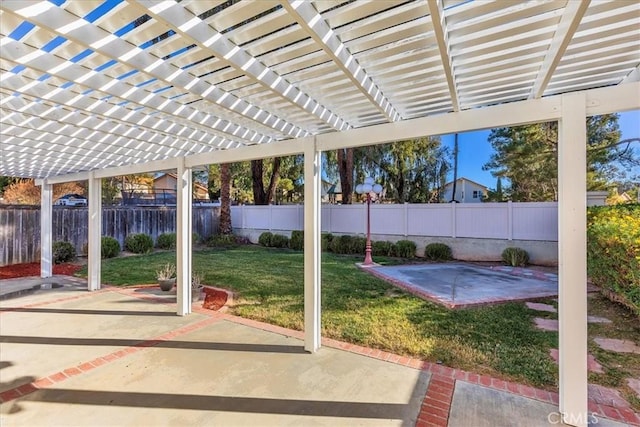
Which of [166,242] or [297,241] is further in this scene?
[297,241]

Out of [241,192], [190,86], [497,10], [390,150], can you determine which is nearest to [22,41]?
[190,86]

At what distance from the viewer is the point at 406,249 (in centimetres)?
1168

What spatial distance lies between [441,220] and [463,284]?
445cm

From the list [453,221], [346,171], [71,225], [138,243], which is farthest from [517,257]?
[71,225]

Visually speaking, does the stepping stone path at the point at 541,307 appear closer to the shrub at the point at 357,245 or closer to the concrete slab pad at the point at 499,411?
the concrete slab pad at the point at 499,411

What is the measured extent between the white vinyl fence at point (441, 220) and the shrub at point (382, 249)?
1.89 feet

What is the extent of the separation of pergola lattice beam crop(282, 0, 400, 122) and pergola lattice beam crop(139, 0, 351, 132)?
63 cm

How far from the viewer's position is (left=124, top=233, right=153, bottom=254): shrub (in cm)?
1205

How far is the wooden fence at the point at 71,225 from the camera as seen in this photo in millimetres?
9477

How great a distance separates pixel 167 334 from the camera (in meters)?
4.53

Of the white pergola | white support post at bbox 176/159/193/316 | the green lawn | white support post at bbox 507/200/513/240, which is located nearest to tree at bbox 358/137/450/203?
white support post at bbox 507/200/513/240

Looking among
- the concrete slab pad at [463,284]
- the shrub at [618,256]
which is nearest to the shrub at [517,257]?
the concrete slab pad at [463,284]

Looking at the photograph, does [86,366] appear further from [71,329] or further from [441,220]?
[441,220]

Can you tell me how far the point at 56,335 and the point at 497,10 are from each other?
5990mm
